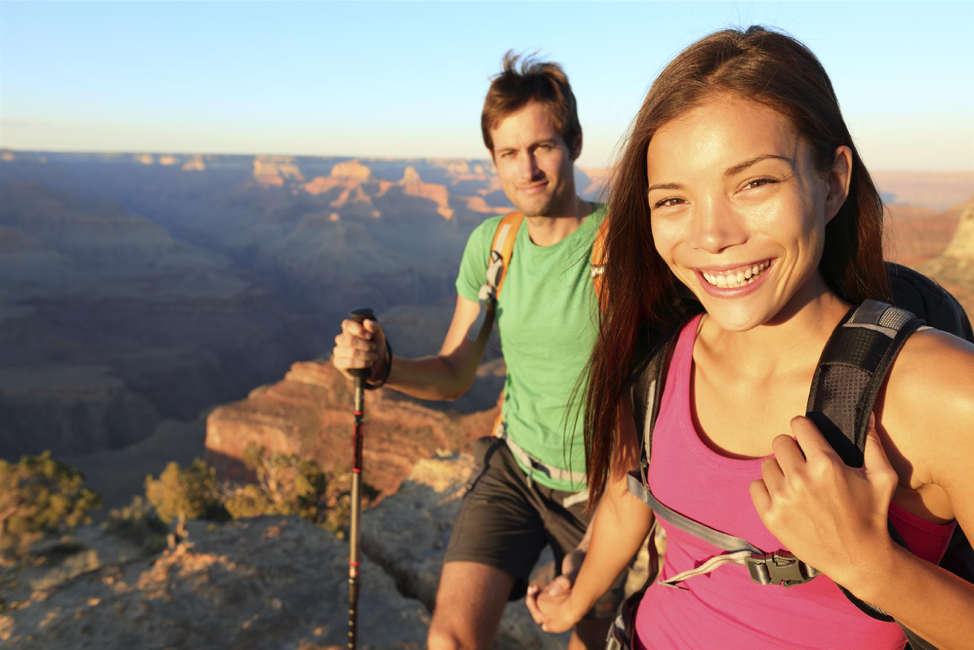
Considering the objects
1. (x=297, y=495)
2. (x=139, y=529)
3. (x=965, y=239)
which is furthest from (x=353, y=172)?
(x=139, y=529)

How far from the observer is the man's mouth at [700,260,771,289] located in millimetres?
1271

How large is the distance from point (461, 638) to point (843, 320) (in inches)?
75.4

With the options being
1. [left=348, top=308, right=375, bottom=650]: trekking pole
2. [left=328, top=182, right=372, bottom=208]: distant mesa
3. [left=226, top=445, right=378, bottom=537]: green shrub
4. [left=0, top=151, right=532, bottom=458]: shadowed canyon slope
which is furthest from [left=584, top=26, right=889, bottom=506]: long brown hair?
[left=328, top=182, right=372, bottom=208]: distant mesa

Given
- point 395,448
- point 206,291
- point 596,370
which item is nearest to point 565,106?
point 596,370

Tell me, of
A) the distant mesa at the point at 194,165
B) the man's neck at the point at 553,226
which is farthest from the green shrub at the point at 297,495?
the distant mesa at the point at 194,165

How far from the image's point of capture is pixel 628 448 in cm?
202

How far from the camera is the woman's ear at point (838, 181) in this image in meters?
1.30

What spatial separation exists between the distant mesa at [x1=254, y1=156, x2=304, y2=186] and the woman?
558 ft

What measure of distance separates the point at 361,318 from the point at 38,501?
67.5ft

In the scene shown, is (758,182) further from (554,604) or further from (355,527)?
(355,527)

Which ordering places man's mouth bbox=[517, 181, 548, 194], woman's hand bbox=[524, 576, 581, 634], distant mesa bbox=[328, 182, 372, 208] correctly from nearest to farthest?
woman's hand bbox=[524, 576, 581, 634] < man's mouth bbox=[517, 181, 548, 194] < distant mesa bbox=[328, 182, 372, 208]

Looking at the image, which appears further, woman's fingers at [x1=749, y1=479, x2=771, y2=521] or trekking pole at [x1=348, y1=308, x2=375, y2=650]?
trekking pole at [x1=348, y1=308, x2=375, y2=650]

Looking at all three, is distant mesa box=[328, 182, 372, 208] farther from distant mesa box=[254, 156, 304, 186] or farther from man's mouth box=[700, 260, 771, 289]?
A: man's mouth box=[700, 260, 771, 289]

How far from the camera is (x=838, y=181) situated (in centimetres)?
133
